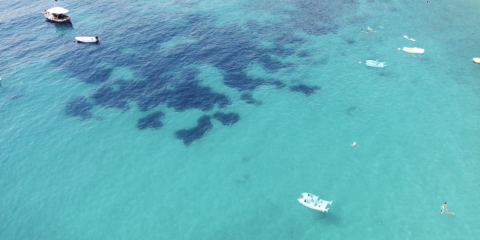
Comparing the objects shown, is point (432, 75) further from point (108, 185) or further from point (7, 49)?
point (7, 49)

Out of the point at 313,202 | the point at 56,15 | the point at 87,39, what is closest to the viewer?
the point at 313,202

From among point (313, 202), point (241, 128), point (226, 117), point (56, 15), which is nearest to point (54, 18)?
point (56, 15)

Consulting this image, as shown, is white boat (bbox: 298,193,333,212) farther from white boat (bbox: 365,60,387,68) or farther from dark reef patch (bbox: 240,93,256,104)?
white boat (bbox: 365,60,387,68)

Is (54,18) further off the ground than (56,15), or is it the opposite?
(56,15)

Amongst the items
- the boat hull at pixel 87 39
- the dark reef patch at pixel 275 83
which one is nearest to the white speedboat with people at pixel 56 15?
the boat hull at pixel 87 39

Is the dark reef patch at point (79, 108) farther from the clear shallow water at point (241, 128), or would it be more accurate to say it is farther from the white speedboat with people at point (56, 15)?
the white speedboat with people at point (56, 15)

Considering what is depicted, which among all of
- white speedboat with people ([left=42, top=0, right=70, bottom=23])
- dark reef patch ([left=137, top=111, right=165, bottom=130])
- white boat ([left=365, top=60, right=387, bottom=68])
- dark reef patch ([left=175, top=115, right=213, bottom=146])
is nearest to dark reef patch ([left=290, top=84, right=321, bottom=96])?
white boat ([left=365, top=60, right=387, bottom=68])

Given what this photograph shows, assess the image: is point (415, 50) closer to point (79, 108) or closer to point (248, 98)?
point (248, 98)

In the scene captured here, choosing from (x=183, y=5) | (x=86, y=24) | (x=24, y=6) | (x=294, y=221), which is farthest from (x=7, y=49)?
(x=294, y=221)
